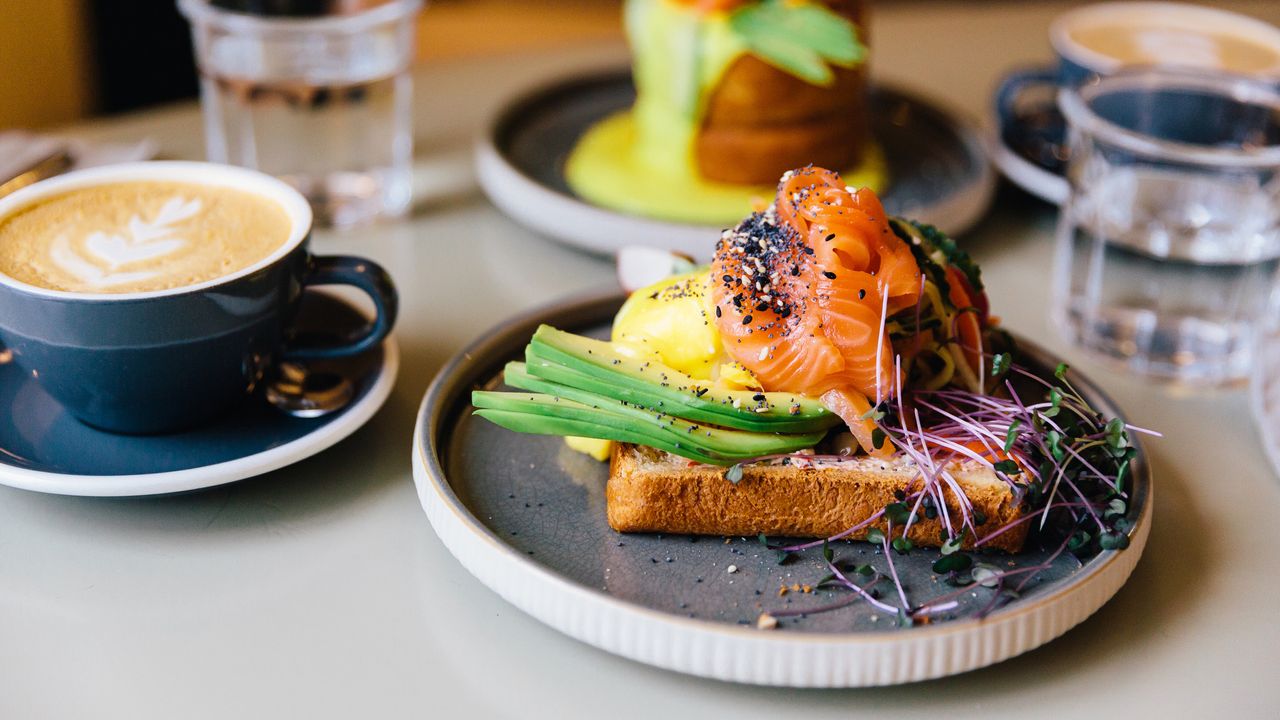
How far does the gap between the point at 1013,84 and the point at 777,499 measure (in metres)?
1.26

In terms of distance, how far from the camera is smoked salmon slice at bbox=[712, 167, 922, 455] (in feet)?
4.03

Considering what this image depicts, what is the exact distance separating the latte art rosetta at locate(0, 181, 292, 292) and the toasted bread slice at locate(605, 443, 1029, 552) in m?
0.52

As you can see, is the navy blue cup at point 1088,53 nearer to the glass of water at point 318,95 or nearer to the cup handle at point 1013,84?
the cup handle at point 1013,84

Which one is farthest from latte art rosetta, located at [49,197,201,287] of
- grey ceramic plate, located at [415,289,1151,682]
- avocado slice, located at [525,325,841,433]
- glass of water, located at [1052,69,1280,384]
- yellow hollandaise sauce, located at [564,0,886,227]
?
glass of water, located at [1052,69,1280,384]

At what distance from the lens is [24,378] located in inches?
56.2

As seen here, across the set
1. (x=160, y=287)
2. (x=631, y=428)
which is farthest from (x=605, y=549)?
(x=160, y=287)

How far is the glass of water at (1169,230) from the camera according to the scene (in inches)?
66.1

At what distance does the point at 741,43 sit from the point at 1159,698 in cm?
122

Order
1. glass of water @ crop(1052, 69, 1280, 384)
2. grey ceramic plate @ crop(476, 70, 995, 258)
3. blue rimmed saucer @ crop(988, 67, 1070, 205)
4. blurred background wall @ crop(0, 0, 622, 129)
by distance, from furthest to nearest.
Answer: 1. blurred background wall @ crop(0, 0, 622, 129)
2. blue rimmed saucer @ crop(988, 67, 1070, 205)
3. grey ceramic plate @ crop(476, 70, 995, 258)
4. glass of water @ crop(1052, 69, 1280, 384)

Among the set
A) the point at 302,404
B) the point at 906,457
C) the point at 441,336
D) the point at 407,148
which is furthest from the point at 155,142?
the point at 906,457

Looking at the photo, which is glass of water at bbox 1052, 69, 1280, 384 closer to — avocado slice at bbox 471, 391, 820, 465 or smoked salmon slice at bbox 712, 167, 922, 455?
smoked salmon slice at bbox 712, 167, 922, 455

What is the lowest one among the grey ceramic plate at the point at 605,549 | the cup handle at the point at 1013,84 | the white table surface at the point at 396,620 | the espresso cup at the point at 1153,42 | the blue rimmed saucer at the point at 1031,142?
the white table surface at the point at 396,620

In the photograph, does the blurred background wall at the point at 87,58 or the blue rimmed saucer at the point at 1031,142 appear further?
the blurred background wall at the point at 87,58

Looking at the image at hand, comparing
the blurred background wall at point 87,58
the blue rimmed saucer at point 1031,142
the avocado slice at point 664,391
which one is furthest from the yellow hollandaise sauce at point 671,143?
the blurred background wall at point 87,58
